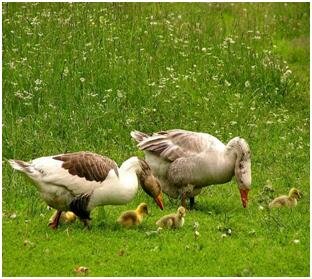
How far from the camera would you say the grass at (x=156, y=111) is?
426 inches

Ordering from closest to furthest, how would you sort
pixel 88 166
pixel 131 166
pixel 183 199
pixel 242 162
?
pixel 88 166
pixel 131 166
pixel 242 162
pixel 183 199

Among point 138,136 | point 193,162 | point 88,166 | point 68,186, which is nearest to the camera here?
point 68,186

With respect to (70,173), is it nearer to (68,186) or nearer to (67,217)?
(68,186)

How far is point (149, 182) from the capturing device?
12.0 metres

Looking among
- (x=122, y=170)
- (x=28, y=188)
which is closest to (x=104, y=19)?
(x=28, y=188)

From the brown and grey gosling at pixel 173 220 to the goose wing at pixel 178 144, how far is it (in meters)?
1.22

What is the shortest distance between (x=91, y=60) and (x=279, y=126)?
4009 millimetres

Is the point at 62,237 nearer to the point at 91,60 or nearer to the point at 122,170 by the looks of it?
the point at 122,170

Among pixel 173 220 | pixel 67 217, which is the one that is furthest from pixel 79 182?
pixel 173 220

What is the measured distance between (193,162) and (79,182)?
2.02 meters

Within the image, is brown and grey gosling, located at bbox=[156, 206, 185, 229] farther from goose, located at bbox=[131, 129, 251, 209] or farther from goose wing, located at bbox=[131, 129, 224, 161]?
goose wing, located at bbox=[131, 129, 224, 161]

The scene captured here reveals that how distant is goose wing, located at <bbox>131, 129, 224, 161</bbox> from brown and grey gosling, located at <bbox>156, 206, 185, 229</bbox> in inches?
47.9

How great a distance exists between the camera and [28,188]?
43.4ft

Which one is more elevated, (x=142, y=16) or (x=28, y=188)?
(x=142, y=16)
